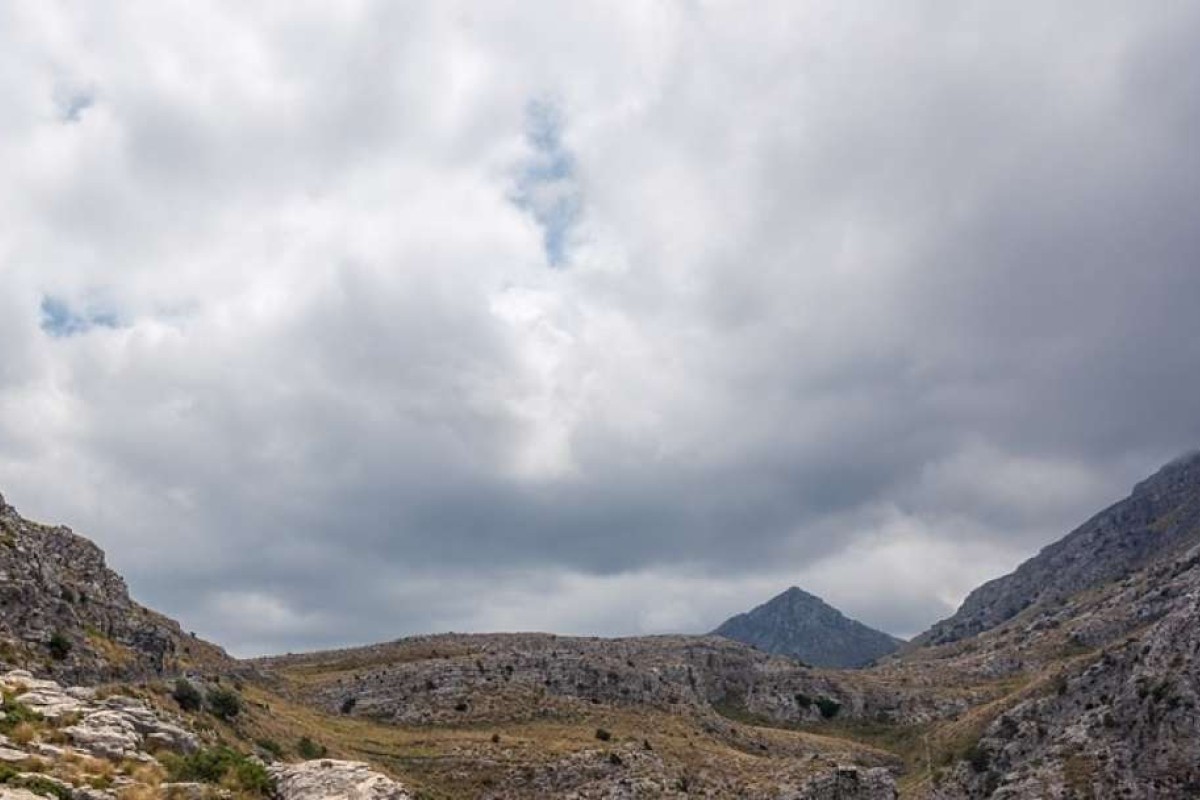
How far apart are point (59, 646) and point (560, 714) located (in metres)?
66.7

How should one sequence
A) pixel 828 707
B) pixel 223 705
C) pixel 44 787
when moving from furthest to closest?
1. pixel 828 707
2. pixel 223 705
3. pixel 44 787

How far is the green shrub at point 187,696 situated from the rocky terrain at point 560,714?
157 millimetres

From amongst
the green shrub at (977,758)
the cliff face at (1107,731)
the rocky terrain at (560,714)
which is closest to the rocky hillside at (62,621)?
the rocky terrain at (560,714)

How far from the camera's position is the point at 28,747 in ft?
91.5

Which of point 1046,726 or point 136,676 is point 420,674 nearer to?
point 136,676

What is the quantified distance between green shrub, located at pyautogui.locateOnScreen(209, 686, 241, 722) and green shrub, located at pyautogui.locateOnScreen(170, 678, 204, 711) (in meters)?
2.00

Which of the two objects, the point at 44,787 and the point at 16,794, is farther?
the point at 44,787

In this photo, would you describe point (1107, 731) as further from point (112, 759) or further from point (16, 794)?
point (16, 794)

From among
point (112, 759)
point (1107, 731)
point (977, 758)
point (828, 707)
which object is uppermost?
point (828, 707)

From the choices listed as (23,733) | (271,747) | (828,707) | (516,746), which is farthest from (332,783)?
(828,707)

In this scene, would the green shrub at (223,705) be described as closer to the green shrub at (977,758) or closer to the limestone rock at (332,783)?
the limestone rock at (332,783)

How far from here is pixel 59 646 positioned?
47156 mm

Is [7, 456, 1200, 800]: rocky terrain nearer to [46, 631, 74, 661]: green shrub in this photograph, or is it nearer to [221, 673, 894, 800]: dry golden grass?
[46, 631, 74, 661]: green shrub

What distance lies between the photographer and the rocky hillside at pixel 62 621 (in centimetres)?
4556
